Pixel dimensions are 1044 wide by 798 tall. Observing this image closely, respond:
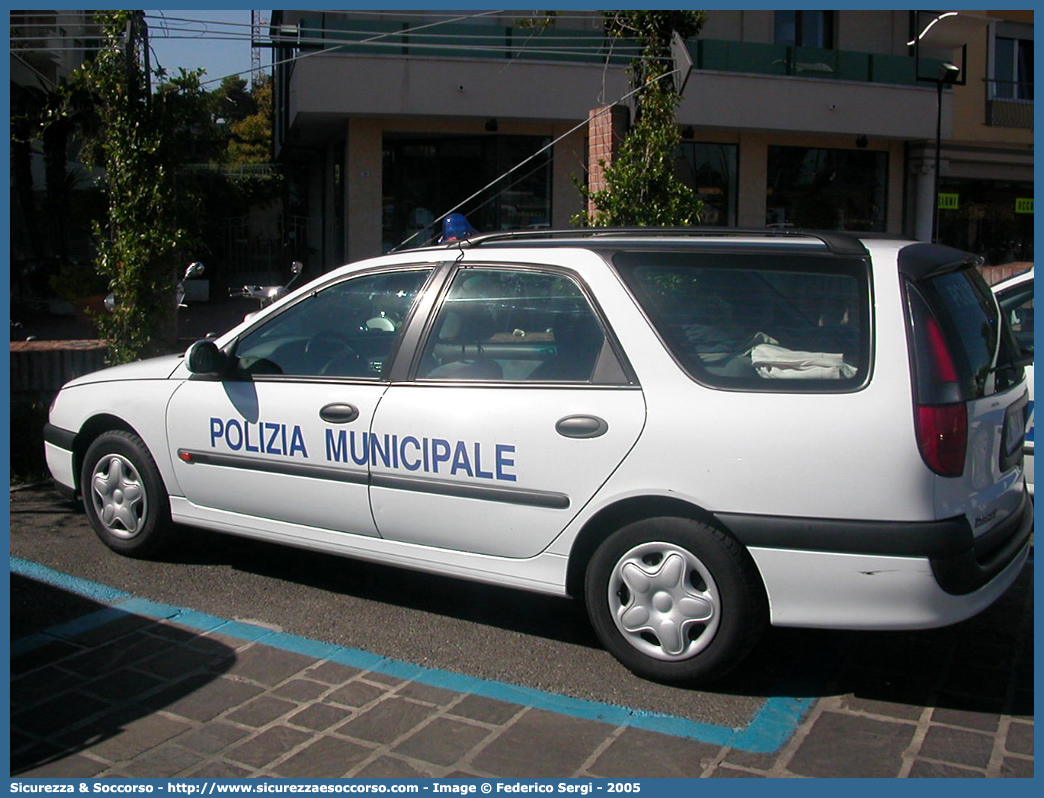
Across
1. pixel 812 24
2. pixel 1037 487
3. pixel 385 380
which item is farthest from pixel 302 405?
pixel 812 24

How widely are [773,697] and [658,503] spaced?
2.80ft

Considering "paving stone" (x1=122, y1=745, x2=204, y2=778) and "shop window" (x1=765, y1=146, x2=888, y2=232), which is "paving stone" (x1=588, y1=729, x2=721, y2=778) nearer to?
"paving stone" (x1=122, y1=745, x2=204, y2=778)

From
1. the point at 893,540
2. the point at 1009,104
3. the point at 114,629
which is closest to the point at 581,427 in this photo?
the point at 893,540

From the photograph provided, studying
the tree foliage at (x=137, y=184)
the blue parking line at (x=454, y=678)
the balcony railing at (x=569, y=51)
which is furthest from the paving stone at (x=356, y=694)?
the balcony railing at (x=569, y=51)

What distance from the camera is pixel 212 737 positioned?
3.64m

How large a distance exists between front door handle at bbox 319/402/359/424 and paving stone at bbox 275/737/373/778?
1.51 metres

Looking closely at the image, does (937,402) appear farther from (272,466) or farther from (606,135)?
(606,135)

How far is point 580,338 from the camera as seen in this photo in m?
4.32

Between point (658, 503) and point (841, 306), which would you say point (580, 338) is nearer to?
point (658, 503)

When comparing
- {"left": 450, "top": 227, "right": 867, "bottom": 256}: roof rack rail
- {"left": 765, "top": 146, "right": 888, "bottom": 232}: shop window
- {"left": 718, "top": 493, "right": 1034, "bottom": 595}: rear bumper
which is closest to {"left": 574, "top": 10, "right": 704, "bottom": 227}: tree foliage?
{"left": 450, "top": 227, "right": 867, "bottom": 256}: roof rack rail

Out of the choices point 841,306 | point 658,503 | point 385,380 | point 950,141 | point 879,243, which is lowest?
point 658,503

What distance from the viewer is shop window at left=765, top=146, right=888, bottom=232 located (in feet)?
71.0

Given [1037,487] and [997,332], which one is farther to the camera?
[1037,487]

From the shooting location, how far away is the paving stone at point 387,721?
3.66 m
